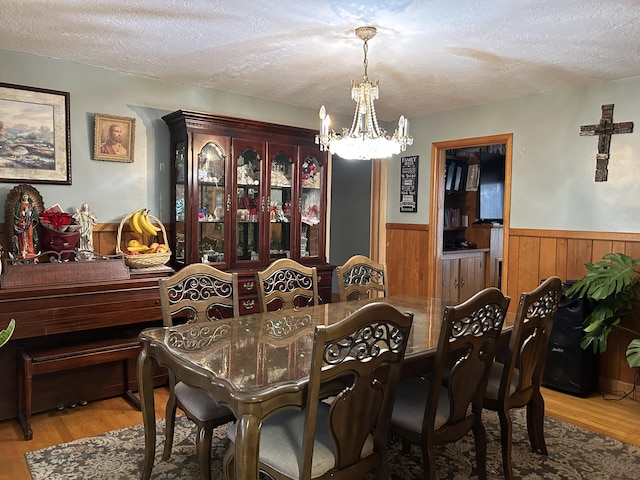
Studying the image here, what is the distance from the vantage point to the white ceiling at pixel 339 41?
2.39 m

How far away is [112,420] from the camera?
307 cm

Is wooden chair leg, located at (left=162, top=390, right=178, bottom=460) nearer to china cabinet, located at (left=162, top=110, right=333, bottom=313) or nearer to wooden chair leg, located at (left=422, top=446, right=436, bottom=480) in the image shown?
wooden chair leg, located at (left=422, top=446, right=436, bottom=480)

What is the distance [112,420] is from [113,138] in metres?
1.96

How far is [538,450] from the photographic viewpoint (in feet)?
8.84

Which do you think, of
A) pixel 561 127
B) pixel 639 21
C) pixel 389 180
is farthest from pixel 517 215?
pixel 639 21

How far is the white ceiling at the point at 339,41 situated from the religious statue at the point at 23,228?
0.99 meters

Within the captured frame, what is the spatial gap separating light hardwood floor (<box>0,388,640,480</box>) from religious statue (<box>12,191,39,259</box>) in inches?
41.0

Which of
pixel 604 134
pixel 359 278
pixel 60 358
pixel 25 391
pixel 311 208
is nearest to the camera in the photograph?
pixel 25 391

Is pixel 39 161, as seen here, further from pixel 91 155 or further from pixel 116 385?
pixel 116 385

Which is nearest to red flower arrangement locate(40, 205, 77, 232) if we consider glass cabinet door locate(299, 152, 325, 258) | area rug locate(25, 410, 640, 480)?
area rug locate(25, 410, 640, 480)

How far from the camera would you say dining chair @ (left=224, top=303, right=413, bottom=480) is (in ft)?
5.26

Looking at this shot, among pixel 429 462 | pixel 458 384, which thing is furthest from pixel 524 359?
pixel 429 462

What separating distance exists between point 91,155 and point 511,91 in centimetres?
330

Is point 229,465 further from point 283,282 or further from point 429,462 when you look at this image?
point 283,282
